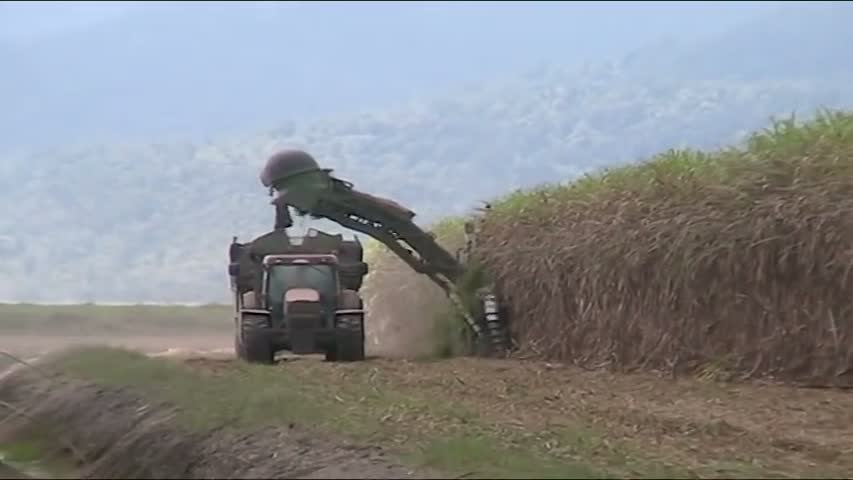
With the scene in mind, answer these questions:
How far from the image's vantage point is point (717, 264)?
14289mm

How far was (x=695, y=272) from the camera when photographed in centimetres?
1451

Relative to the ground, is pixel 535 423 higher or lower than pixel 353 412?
lower

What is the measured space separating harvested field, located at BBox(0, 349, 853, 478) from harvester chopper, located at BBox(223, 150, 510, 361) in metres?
3.42

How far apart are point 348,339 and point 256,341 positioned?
104 centimetres

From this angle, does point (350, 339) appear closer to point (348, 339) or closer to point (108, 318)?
point (348, 339)

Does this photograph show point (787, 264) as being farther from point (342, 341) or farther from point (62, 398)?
point (62, 398)

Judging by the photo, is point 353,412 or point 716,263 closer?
point 353,412

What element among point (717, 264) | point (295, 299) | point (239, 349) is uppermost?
point (717, 264)

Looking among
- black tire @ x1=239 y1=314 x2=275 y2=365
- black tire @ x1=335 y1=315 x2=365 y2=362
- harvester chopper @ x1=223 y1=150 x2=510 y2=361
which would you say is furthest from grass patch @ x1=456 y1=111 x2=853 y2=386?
black tire @ x1=239 y1=314 x2=275 y2=365

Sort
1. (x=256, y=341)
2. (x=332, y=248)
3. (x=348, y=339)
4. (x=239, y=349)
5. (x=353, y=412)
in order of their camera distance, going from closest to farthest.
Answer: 1. (x=353, y=412)
2. (x=256, y=341)
3. (x=348, y=339)
4. (x=239, y=349)
5. (x=332, y=248)

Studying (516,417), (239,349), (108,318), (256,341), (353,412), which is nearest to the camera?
(353,412)

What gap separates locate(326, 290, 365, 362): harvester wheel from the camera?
16484mm

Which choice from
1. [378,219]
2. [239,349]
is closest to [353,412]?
[239,349]

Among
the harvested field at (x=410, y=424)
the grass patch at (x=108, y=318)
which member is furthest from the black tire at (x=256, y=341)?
the harvested field at (x=410, y=424)
